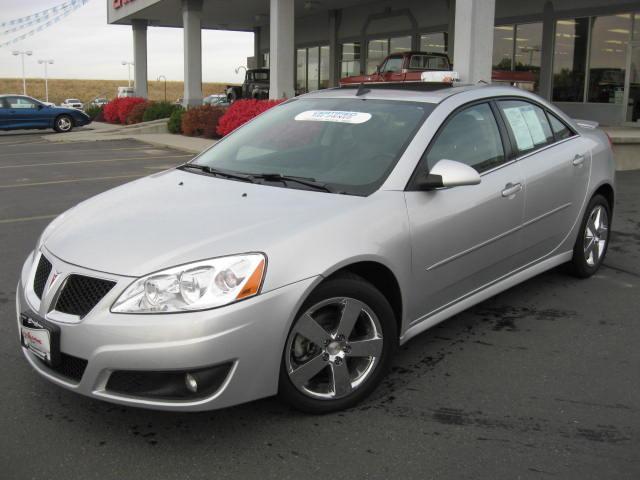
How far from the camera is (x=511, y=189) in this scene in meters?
4.24

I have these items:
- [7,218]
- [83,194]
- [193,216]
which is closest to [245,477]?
[193,216]

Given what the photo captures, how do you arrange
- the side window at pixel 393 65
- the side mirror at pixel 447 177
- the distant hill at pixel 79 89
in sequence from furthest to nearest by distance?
the distant hill at pixel 79 89 → the side window at pixel 393 65 → the side mirror at pixel 447 177

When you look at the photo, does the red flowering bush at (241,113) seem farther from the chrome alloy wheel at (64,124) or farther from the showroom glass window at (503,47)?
the chrome alloy wheel at (64,124)

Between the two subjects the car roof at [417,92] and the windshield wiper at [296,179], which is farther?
the car roof at [417,92]

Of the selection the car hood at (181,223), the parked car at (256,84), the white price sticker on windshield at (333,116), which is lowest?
the car hood at (181,223)

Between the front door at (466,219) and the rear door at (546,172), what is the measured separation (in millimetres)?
150

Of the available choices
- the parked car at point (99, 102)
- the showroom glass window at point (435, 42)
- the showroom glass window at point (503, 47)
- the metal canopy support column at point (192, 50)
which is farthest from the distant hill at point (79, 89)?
the showroom glass window at point (503, 47)

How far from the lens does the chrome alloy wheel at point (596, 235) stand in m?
5.32

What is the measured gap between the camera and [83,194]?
393 inches

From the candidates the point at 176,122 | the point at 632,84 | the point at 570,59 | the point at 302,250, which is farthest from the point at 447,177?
the point at 176,122

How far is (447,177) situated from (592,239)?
2.39 metres

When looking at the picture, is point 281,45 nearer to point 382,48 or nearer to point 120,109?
point 382,48

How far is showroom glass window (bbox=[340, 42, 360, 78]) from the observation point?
29558mm

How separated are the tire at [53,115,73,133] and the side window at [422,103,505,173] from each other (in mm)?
23528
